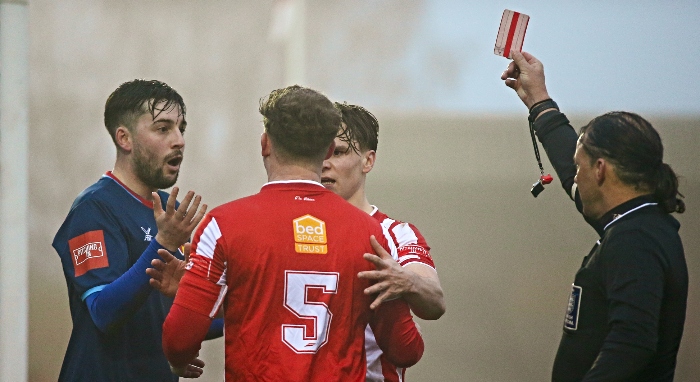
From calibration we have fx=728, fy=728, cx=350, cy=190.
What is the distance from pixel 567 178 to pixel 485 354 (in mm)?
1952

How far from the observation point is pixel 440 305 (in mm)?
1896

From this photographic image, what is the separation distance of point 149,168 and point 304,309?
1.08 metres

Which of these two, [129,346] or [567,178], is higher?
[567,178]

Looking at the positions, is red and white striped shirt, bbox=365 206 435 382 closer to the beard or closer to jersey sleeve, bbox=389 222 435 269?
jersey sleeve, bbox=389 222 435 269

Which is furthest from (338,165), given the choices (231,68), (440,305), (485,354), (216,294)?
(485,354)

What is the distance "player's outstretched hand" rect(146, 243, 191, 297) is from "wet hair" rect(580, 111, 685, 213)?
121 centimetres

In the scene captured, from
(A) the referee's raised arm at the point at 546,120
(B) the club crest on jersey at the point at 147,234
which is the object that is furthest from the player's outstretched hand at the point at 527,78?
(B) the club crest on jersey at the point at 147,234

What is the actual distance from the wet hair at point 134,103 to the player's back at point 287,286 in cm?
98

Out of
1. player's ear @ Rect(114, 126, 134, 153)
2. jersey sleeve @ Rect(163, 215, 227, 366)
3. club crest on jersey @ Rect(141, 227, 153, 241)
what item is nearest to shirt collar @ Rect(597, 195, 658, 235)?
jersey sleeve @ Rect(163, 215, 227, 366)

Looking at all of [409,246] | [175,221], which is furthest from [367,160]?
[175,221]

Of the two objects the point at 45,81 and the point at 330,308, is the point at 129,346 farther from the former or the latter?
the point at 45,81

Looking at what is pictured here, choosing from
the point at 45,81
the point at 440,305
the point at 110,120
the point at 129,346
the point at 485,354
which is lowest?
the point at 485,354

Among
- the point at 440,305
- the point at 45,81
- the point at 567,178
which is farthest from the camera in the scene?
the point at 45,81

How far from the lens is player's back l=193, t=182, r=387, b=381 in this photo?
1.67 m
